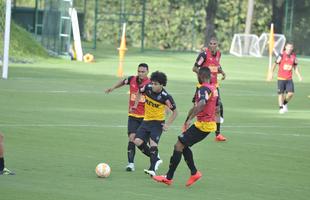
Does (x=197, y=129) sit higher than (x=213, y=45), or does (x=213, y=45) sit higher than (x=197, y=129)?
(x=213, y=45)

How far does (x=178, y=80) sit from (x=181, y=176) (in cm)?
2310

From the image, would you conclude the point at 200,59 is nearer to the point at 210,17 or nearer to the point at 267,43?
the point at 267,43

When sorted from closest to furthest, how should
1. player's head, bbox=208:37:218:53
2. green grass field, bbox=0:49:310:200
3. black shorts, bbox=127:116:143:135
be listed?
green grass field, bbox=0:49:310:200 < black shorts, bbox=127:116:143:135 < player's head, bbox=208:37:218:53

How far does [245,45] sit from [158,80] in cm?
4778

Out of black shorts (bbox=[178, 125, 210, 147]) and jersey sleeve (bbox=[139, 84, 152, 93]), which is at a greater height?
jersey sleeve (bbox=[139, 84, 152, 93])

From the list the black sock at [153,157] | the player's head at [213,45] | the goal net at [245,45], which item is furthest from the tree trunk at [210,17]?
the black sock at [153,157]

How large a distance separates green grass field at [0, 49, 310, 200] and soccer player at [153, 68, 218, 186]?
20 cm

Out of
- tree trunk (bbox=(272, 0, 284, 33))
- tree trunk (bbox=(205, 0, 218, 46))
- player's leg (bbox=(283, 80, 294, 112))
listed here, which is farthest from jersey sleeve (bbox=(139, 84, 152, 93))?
tree trunk (bbox=(272, 0, 284, 33))

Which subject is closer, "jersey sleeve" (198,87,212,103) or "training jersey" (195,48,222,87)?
"jersey sleeve" (198,87,212,103)

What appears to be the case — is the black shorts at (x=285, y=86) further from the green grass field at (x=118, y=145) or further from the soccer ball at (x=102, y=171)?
the soccer ball at (x=102, y=171)

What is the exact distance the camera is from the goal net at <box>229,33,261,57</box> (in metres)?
61.6

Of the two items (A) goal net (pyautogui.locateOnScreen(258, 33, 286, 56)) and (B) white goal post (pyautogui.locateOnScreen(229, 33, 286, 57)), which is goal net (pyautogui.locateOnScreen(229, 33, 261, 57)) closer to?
(B) white goal post (pyautogui.locateOnScreen(229, 33, 286, 57))

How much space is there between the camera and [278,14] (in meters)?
63.3

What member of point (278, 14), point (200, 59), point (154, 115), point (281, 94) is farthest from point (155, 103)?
point (278, 14)
